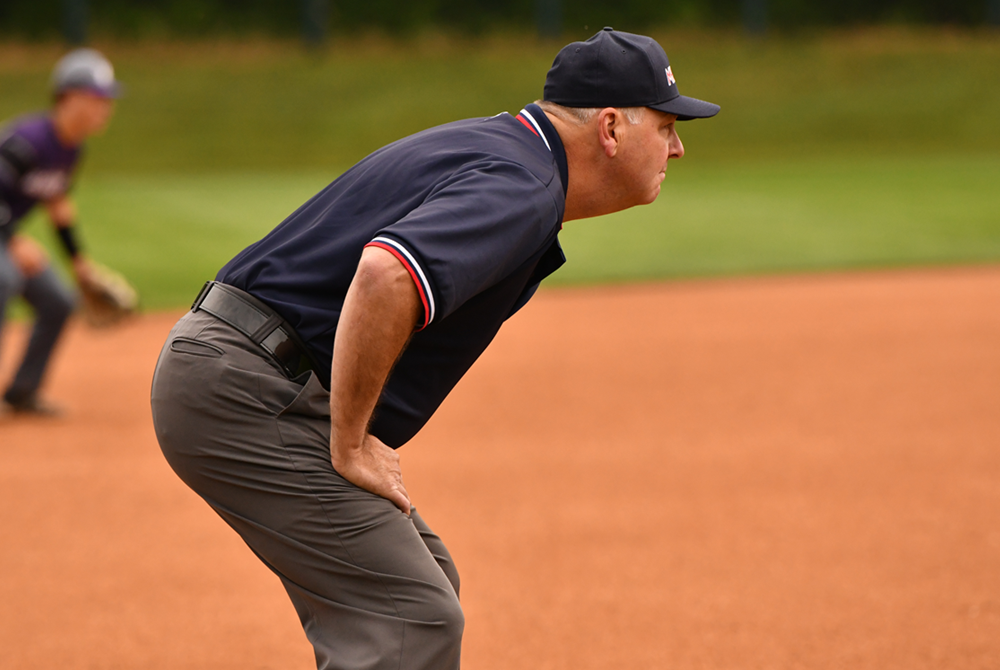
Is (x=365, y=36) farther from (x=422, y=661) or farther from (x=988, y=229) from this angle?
(x=422, y=661)

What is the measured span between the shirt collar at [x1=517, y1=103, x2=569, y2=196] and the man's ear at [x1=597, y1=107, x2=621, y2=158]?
10 centimetres

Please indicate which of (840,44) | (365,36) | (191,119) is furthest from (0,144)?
(840,44)

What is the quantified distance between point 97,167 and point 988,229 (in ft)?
60.5

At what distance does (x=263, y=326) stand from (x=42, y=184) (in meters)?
5.72

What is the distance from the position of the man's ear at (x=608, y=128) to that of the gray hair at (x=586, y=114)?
0.06 ft

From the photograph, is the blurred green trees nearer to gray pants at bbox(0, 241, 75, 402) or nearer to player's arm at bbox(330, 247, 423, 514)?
gray pants at bbox(0, 241, 75, 402)

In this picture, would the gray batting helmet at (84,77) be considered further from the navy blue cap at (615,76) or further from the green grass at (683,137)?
the green grass at (683,137)

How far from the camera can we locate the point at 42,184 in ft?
25.2

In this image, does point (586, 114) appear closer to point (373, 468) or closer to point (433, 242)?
point (433, 242)

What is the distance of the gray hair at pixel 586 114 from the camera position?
106 inches

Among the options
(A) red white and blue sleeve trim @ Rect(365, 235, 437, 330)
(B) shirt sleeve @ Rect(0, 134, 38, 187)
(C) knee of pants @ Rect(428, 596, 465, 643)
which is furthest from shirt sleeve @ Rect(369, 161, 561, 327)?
(B) shirt sleeve @ Rect(0, 134, 38, 187)

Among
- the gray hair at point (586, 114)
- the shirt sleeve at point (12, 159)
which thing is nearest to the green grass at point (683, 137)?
A: the shirt sleeve at point (12, 159)

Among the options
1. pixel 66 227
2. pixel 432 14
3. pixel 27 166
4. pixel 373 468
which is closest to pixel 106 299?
pixel 66 227

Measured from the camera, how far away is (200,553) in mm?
5418
